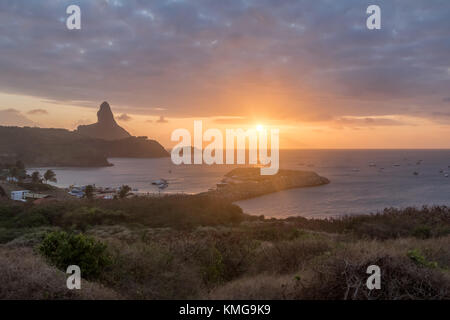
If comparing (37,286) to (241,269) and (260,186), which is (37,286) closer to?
(241,269)

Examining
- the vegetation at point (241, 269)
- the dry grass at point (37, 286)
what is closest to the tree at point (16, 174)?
the vegetation at point (241, 269)

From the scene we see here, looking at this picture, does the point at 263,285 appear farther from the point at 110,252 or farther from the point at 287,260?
the point at 110,252

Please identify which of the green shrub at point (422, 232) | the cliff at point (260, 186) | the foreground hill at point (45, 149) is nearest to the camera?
the green shrub at point (422, 232)

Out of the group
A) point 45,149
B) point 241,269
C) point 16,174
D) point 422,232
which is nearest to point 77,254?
point 241,269

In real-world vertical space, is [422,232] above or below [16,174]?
below

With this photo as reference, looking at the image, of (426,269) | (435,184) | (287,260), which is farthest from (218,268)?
(435,184)

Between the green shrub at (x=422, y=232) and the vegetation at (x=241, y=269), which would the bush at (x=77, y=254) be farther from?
the green shrub at (x=422, y=232)

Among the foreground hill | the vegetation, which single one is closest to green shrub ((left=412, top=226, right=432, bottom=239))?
the vegetation
